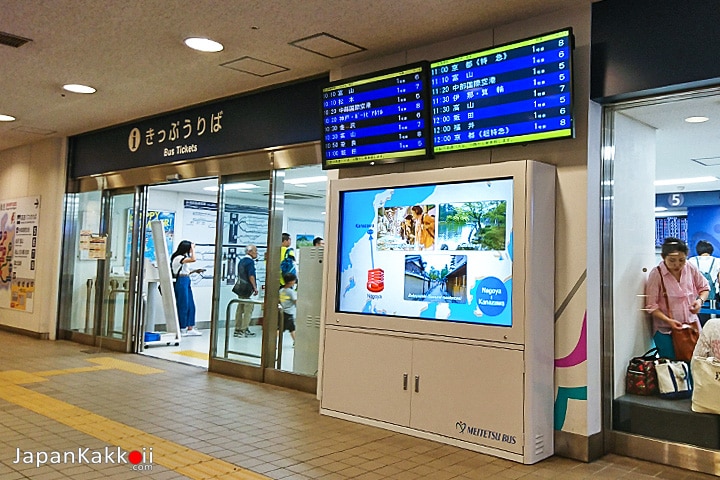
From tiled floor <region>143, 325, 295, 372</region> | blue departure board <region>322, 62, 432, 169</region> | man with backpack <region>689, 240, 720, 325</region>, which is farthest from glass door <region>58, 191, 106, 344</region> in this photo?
man with backpack <region>689, 240, 720, 325</region>

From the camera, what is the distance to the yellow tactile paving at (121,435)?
3.61 meters

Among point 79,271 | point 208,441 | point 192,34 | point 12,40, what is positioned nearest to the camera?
point 208,441

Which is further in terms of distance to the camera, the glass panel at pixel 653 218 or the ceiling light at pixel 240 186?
the ceiling light at pixel 240 186

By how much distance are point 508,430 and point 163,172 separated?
5.46 meters

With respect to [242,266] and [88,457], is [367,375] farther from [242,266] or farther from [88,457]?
[242,266]

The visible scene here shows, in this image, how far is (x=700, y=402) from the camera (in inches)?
157

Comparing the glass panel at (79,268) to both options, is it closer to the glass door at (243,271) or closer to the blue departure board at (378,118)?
the glass door at (243,271)

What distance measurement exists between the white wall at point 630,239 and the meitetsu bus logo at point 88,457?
3.13 metres

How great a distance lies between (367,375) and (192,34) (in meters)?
3.01

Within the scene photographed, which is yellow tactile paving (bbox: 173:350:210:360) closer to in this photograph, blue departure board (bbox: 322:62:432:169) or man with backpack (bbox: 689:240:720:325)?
blue departure board (bbox: 322:62:432:169)

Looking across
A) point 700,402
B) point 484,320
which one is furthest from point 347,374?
point 700,402

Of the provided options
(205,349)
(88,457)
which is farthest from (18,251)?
(88,457)

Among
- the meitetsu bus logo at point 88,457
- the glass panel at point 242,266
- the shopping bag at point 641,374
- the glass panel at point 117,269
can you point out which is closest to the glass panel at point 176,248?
the glass panel at point 117,269

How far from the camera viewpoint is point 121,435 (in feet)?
14.0
